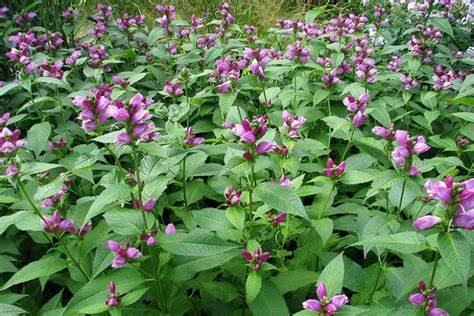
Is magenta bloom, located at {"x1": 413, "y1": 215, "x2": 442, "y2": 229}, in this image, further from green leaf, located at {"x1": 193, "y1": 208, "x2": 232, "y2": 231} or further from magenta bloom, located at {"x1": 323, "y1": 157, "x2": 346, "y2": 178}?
green leaf, located at {"x1": 193, "y1": 208, "x2": 232, "y2": 231}

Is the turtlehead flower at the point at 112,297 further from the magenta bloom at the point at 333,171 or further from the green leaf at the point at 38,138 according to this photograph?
the green leaf at the point at 38,138

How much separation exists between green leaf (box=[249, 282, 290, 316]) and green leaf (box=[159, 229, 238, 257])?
219 millimetres

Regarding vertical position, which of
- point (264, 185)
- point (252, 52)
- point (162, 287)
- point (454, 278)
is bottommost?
point (162, 287)

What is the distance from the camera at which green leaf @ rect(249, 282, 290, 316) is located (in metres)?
1.63

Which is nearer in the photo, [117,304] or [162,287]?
[117,304]

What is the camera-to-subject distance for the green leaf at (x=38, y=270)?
183cm

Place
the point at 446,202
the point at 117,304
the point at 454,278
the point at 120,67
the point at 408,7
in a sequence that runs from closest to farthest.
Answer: the point at 446,202 < the point at 454,278 < the point at 117,304 < the point at 120,67 < the point at 408,7

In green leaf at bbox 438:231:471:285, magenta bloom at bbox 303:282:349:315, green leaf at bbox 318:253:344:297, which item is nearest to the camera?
green leaf at bbox 438:231:471:285

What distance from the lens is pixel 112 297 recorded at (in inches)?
62.0

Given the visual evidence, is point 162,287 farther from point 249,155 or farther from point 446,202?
point 446,202

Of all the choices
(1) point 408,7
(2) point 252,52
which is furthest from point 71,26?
(1) point 408,7

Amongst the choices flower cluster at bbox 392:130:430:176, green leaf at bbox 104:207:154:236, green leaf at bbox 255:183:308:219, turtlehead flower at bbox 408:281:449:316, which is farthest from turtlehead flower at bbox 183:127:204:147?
turtlehead flower at bbox 408:281:449:316

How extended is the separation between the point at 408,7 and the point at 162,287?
156 inches

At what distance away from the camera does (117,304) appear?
157 centimetres
